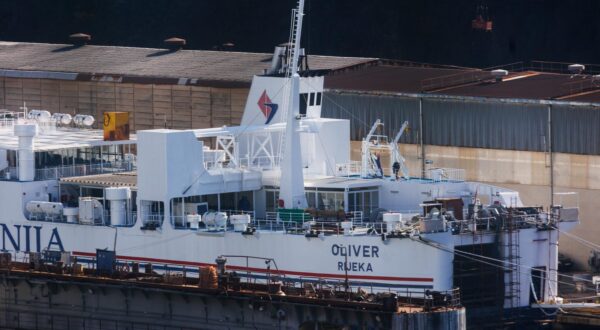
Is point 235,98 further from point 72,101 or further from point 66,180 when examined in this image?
point 66,180

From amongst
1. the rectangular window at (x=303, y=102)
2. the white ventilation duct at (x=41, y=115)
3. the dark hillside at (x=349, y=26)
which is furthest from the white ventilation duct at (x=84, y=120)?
the dark hillside at (x=349, y=26)

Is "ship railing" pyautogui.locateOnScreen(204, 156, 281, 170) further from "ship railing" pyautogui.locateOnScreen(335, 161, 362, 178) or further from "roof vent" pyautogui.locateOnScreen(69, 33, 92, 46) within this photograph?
"roof vent" pyautogui.locateOnScreen(69, 33, 92, 46)

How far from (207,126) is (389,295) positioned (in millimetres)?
33726

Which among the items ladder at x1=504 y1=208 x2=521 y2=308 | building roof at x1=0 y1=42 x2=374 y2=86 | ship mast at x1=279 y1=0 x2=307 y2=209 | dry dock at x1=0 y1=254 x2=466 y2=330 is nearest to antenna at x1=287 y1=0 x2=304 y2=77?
ship mast at x1=279 y1=0 x2=307 y2=209

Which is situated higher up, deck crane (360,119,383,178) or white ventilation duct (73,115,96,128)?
white ventilation duct (73,115,96,128)

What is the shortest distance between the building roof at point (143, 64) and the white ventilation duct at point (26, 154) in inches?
763

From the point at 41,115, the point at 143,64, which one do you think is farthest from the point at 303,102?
the point at 143,64

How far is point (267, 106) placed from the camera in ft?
202

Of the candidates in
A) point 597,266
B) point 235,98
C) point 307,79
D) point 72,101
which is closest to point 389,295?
point 307,79

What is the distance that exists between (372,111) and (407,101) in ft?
7.14

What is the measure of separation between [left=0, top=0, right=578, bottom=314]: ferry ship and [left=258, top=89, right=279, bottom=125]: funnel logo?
1.9 inches

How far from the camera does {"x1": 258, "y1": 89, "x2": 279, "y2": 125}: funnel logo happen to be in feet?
202

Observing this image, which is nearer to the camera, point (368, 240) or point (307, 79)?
point (368, 240)

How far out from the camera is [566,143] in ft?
218
